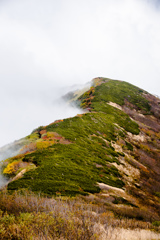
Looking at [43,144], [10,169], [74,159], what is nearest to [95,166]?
[74,159]

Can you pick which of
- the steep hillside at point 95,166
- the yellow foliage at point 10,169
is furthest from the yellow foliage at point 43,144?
the yellow foliage at point 10,169

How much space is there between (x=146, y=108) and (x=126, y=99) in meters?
8.80

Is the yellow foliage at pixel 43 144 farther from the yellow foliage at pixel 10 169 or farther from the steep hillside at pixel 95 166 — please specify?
the yellow foliage at pixel 10 169

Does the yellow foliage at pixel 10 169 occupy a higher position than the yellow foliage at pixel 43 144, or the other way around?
the yellow foliage at pixel 43 144

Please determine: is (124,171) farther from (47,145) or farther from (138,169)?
(47,145)

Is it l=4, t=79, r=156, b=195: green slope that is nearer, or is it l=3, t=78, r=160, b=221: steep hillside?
l=3, t=78, r=160, b=221: steep hillside

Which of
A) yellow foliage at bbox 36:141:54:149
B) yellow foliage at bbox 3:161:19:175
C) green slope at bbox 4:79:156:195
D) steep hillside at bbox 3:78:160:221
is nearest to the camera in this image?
steep hillside at bbox 3:78:160:221

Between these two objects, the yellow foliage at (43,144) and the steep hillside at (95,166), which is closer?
the steep hillside at (95,166)

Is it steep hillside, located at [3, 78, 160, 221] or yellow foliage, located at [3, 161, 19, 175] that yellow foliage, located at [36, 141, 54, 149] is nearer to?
steep hillside, located at [3, 78, 160, 221]

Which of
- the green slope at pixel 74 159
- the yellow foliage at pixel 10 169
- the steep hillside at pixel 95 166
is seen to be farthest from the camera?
the yellow foliage at pixel 10 169

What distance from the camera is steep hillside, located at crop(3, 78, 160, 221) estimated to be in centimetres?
1161

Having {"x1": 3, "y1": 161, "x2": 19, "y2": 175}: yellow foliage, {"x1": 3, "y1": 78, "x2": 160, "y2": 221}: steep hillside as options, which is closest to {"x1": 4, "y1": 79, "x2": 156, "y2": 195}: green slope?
{"x1": 3, "y1": 78, "x2": 160, "y2": 221}: steep hillside

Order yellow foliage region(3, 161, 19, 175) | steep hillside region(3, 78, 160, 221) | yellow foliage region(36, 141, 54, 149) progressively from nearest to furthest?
steep hillside region(3, 78, 160, 221)
yellow foliage region(3, 161, 19, 175)
yellow foliage region(36, 141, 54, 149)

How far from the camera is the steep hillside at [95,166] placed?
38.1 ft
